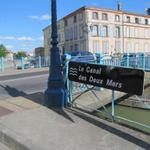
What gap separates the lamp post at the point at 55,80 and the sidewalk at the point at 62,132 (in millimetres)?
324

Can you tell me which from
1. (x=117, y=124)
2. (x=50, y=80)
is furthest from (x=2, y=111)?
(x=117, y=124)

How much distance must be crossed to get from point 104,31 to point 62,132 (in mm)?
62291

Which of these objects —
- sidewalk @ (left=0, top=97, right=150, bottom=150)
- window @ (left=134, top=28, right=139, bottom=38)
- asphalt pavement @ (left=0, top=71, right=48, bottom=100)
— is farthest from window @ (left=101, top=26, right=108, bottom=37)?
sidewalk @ (left=0, top=97, right=150, bottom=150)

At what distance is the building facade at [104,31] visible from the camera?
6488 cm

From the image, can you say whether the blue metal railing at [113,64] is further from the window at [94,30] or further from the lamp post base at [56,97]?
the window at [94,30]

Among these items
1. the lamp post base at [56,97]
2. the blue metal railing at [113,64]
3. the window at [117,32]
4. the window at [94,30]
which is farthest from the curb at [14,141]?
the window at [117,32]

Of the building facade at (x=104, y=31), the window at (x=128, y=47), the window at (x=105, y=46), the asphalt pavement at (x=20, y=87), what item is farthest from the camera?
the window at (x=128, y=47)

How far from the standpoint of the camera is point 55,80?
25.7 ft

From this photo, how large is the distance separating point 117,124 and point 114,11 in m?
65.2

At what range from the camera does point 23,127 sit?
644 centimetres

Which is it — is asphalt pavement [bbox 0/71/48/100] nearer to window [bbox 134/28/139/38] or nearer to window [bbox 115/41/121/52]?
window [bbox 115/41/121/52]

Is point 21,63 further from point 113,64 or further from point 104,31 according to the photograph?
point 104,31

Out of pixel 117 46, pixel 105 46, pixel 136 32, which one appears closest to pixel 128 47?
pixel 117 46

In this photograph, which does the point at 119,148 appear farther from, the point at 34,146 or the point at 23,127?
the point at 23,127
